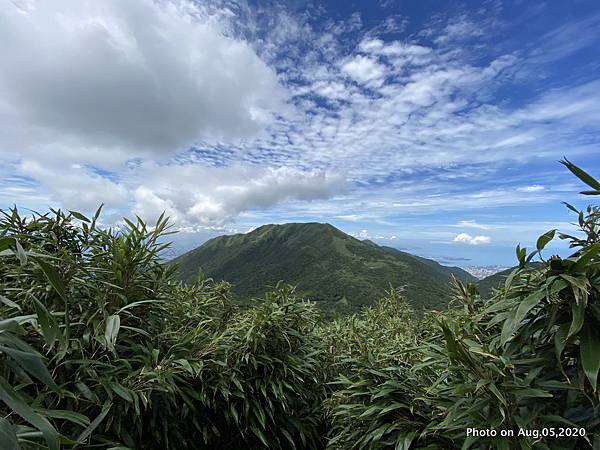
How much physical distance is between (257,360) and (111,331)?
1057mm

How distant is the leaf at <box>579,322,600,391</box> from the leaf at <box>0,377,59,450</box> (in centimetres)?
146

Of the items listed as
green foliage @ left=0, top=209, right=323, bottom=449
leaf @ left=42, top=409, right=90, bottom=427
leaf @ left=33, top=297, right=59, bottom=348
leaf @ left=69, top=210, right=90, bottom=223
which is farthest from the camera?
leaf @ left=69, top=210, right=90, bottom=223

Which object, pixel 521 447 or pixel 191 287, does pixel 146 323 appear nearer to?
pixel 191 287

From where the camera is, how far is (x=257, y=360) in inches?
92.4

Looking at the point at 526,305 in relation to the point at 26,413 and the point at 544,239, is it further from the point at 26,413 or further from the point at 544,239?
the point at 26,413

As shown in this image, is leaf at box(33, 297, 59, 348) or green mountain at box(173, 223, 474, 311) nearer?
leaf at box(33, 297, 59, 348)

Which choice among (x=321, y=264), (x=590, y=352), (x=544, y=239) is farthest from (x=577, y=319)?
(x=321, y=264)

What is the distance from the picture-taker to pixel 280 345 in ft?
8.30

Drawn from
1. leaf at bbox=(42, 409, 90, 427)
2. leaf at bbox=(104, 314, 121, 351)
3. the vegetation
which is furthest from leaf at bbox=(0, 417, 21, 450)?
leaf at bbox=(104, 314, 121, 351)

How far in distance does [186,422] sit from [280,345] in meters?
0.74

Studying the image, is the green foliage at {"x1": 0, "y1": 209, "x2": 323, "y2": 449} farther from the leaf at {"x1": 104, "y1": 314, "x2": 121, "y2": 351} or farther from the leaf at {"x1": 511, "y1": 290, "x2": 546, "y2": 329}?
the leaf at {"x1": 511, "y1": 290, "x2": 546, "y2": 329}

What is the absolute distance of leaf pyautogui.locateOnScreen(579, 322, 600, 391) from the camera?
1.14 m

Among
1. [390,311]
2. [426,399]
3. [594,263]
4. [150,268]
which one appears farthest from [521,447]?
[390,311]

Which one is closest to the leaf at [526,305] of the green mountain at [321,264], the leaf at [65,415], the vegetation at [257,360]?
the vegetation at [257,360]
